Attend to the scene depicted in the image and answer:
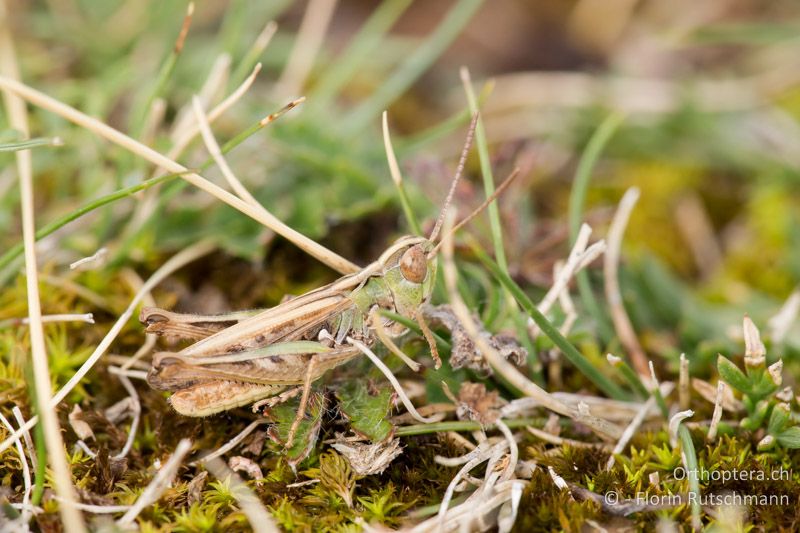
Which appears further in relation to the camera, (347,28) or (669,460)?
(347,28)

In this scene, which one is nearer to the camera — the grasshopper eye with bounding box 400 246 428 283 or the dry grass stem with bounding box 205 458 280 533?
the dry grass stem with bounding box 205 458 280 533

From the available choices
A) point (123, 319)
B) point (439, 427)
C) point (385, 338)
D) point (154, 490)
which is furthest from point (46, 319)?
point (439, 427)

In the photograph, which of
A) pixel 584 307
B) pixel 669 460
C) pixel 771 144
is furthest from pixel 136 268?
pixel 771 144

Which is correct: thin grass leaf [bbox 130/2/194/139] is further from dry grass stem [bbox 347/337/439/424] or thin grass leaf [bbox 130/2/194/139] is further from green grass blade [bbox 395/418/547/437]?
green grass blade [bbox 395/418/547/437]

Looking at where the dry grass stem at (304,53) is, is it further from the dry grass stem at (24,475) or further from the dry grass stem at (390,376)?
the dry grass stem at (24,475)

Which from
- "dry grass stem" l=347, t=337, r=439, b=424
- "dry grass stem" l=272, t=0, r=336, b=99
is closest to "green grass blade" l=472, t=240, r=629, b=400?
"dry grass stem" l=347, t=337, r=439, b=424

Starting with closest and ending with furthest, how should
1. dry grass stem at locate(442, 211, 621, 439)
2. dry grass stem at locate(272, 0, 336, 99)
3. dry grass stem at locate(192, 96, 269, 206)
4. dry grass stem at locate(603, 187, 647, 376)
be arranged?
1. dry grass stem at locate(442, 211, 621, 439)
2. dry grass stem at locate(192, 96, 269, 206)
3. dry grass stem at locate(603, 187, 647, 376)
4. dry grass stem at locate(272, 0, 336, 99)

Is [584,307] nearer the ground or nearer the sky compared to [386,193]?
nearer the ground

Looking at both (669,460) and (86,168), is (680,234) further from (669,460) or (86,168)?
(86,168)
